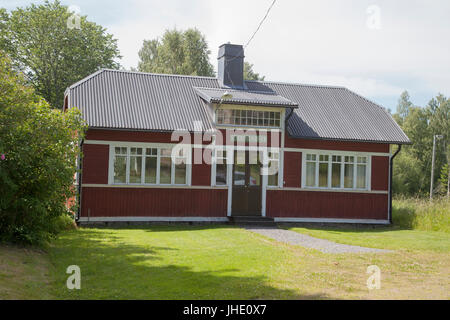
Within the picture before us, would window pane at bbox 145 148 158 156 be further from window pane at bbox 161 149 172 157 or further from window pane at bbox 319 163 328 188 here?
window pane at bbox 319 163 328 188

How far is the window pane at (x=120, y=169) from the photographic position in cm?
1653

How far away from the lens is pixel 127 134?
16609 mm

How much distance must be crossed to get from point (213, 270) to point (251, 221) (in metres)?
8.29

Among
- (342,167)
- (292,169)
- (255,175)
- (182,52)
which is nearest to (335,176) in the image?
(342,167)

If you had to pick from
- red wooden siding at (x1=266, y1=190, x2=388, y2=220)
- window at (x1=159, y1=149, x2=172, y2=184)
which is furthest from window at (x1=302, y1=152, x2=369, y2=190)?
window at (x1=159, y1=149, x2=172, y2=184)

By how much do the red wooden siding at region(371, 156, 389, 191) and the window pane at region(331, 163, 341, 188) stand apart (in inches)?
54.9

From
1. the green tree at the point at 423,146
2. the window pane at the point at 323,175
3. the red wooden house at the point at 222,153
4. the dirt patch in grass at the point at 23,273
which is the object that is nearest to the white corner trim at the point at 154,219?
the red wooden house at the point at 222,153

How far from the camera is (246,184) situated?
17.8 meters

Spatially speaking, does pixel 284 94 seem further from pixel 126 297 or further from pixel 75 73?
pixel 75 73

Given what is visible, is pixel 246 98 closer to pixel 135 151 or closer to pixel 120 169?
pixel 135 151

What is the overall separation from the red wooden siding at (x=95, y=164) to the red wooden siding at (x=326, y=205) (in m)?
5.94

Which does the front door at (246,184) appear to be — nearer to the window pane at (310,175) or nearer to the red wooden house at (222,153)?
the red wooden house at (222,153)

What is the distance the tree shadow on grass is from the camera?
7453 millimetres

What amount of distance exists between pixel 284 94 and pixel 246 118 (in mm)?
3449
